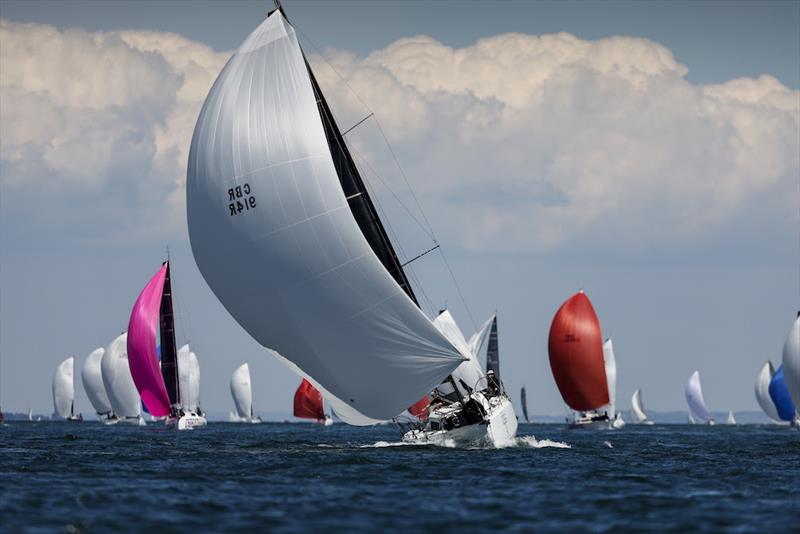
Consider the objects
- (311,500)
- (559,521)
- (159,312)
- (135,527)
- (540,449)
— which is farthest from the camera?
(159,312)

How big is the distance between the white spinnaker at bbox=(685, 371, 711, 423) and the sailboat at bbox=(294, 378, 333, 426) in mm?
65083

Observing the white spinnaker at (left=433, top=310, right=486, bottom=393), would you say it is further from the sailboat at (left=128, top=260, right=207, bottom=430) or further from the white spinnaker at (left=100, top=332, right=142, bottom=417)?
the white spinnaker at (left=100, top=332, right=142, bottom=417)

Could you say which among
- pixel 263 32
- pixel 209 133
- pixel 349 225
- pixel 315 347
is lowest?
pixel 315 347

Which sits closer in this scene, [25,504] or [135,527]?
[135,527]

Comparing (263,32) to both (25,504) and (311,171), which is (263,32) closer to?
(311,171)

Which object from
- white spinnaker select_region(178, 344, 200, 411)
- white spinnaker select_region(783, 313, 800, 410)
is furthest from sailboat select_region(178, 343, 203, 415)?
white spinnaker select_region(783, 313, 800, 410)

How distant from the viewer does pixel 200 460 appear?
47.2 metres

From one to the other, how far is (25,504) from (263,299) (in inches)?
655

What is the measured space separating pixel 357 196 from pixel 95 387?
355 ft

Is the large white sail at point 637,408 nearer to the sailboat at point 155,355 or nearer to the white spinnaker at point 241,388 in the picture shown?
the white spinnaker at point 241,388

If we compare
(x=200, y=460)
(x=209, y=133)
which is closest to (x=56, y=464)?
(x=200, y=460)

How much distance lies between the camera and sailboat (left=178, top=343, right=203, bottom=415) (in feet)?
409

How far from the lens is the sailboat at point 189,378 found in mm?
124650

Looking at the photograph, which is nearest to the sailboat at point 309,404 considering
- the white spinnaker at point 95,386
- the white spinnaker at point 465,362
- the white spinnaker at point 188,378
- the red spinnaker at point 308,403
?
the red spinnaker at point 308,403
